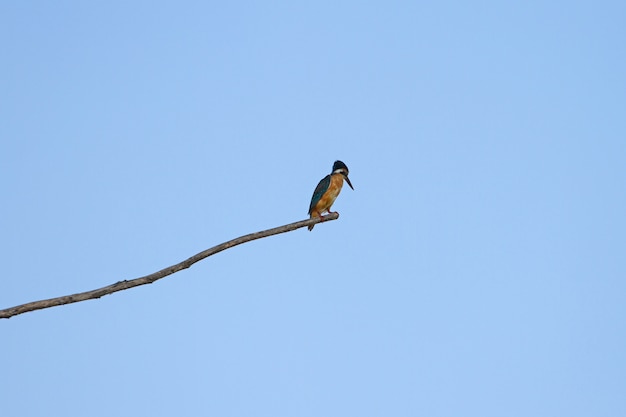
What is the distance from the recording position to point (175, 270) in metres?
5.97

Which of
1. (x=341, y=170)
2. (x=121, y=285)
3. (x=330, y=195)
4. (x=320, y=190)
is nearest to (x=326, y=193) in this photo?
(x=330, y=195)

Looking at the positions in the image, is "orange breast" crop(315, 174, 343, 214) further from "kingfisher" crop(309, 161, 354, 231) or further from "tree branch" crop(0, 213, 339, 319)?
"tree branch" crop(0, 213, 339, 319)

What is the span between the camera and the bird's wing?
49.7ft

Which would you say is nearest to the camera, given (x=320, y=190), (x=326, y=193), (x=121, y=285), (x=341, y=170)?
(x=121, y=285)

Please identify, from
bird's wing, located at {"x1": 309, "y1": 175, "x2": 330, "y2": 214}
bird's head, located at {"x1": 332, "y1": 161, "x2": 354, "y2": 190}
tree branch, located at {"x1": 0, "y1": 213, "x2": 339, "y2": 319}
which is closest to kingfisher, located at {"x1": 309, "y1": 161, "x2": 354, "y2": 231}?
bird's wing, located at {"x1": 309, "y1": 175, "x2": 330, "y2": 214}

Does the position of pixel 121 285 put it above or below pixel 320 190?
below

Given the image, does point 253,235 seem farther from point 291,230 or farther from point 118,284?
point 118,284

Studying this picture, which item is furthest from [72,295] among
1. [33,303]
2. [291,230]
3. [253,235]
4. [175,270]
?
[291,230]

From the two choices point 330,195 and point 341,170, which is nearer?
point 330,195

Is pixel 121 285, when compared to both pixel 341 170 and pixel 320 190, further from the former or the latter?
pixel 341 170

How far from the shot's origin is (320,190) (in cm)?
1524

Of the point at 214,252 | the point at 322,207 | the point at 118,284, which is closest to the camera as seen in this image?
the point at 118,284

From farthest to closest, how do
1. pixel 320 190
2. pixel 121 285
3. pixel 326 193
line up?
1. pixel 320 190
2. pixel 326 193
3. pixel 121 285

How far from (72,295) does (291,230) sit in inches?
99.6
